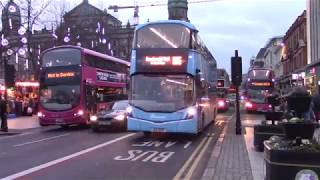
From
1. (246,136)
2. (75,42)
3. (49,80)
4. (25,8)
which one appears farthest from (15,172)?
(75,42)

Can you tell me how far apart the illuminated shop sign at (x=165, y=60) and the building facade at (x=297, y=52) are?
36.6m

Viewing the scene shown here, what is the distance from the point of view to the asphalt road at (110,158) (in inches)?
498

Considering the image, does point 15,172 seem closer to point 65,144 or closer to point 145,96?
point 65,144

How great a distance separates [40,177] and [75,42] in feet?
141

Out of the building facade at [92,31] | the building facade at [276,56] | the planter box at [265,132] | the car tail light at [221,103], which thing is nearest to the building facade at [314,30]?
the car tail light at [221,103]

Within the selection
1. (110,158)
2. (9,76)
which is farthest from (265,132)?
(9,76)

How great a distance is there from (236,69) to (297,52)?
48865 mm

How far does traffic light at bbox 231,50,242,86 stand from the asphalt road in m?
2.58

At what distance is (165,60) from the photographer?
20844mm

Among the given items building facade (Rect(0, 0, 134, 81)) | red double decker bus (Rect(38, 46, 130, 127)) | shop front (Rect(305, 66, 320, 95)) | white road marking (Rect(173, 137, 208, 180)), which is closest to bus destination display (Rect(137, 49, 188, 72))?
white road marking (Rect(173, 137, 208, 180))

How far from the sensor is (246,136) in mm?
22516

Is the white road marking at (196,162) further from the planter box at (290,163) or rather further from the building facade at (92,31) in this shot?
the building facade at (92,31)

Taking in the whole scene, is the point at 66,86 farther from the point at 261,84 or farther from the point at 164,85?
the point at 261,84

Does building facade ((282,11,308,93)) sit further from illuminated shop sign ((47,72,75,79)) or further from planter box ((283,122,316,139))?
planter box ((283,122,316,139))
